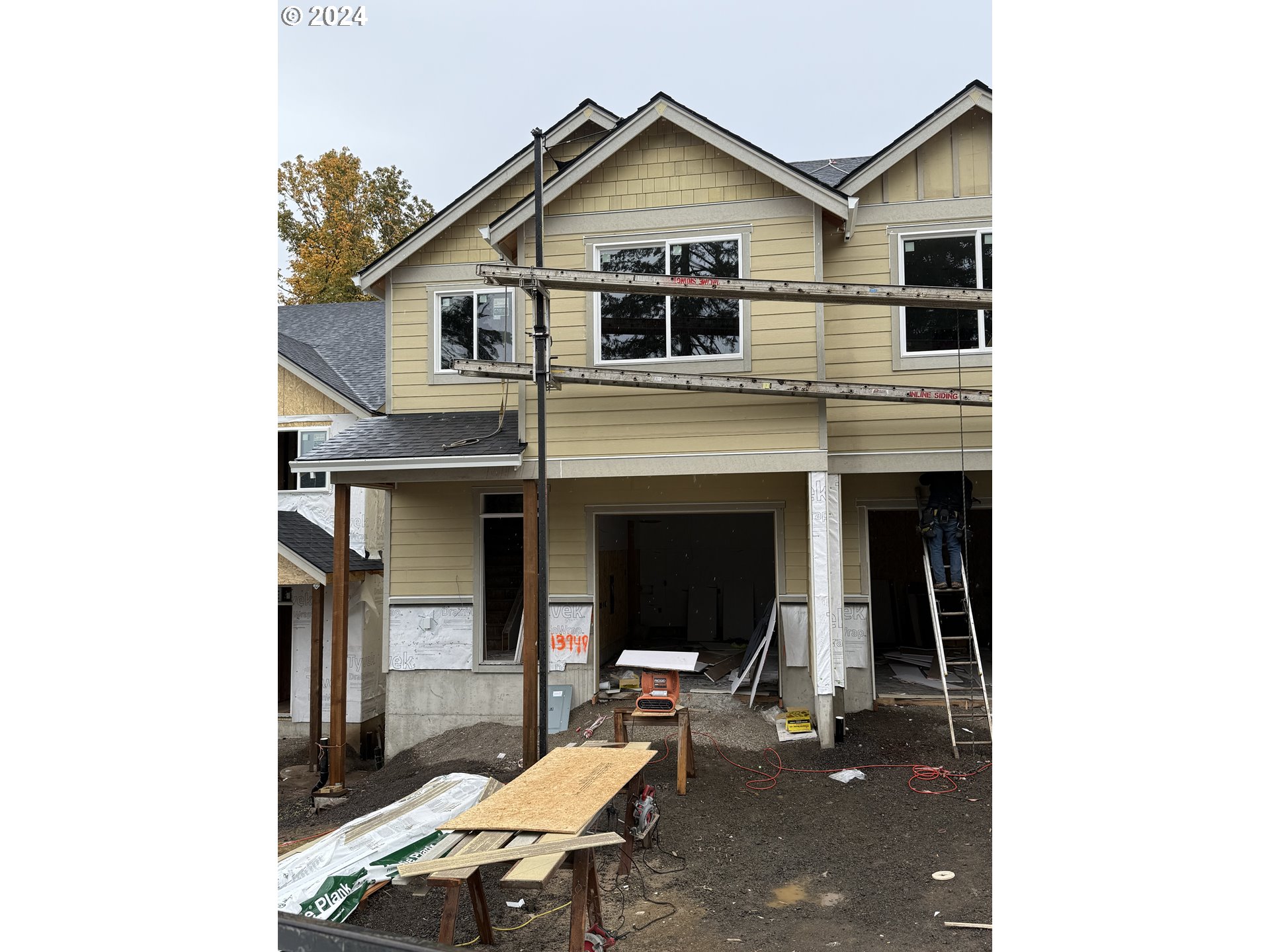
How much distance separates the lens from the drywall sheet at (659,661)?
8648mm

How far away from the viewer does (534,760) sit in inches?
365

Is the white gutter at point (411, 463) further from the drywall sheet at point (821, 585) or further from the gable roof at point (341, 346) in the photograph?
the gable roof at point (341, 346)

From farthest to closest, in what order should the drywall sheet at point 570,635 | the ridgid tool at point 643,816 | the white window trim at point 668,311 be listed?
the drywall sheet at point 570,635, the white window trim at point 668,311, the ridgid tool at point 643,816

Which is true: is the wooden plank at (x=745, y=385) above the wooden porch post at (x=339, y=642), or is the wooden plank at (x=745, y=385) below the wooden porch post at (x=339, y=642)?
above

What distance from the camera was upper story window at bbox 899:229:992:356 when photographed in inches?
390

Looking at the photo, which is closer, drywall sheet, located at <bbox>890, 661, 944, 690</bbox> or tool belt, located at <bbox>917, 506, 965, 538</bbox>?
tool belt, located at <bbox>917, 506, 965, 538</bbox>

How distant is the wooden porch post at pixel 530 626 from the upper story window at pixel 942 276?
458cm

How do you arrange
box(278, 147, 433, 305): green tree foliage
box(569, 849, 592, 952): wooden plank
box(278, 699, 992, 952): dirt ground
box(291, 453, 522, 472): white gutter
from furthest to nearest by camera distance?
1. box(278, 147, 433, 305): green tree foliage
2. box(291, 453, 522, 472): white gutter
3. box(278, 699, 992, 952): dirt ground
4. box(569, 849, 592, 952): wooden plank

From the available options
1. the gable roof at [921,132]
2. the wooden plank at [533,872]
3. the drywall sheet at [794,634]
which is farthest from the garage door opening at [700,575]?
the wooden plank at [533,872]

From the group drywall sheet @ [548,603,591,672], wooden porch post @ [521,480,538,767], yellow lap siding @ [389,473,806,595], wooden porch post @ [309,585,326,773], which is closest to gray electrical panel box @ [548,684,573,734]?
drywall sheet @ [548,603,591,672]

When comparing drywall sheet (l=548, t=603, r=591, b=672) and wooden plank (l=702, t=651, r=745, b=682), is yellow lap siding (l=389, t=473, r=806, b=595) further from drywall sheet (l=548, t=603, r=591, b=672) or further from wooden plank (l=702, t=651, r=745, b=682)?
wooden plank (l=702, t=651, r=745, b=682)

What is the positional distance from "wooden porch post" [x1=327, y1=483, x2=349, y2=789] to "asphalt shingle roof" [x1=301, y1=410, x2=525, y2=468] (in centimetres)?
51
